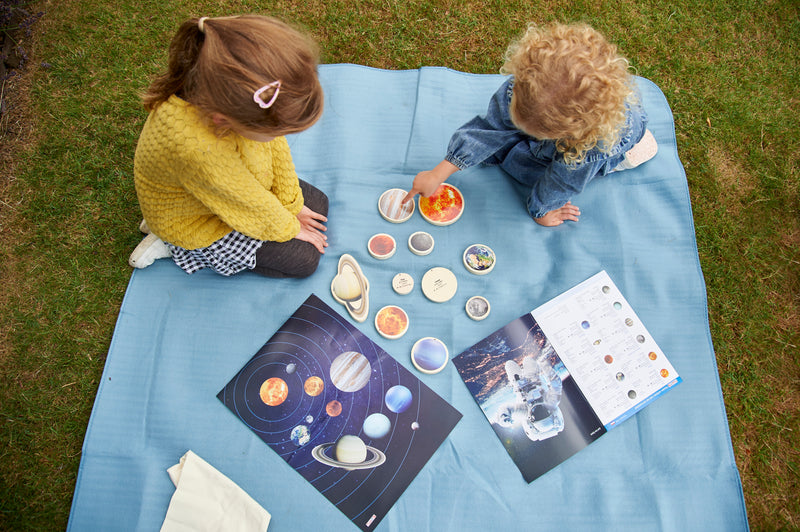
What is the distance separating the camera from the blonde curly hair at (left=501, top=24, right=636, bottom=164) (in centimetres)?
118

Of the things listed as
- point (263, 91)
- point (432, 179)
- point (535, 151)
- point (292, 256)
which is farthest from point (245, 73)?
point (535, 151)

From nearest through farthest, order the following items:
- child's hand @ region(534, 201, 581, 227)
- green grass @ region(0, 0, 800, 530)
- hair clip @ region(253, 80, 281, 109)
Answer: hair clip @ region(253, 80, 281, 109)
green grass @ region(0, 0, 800, 530)
child's hand @ region(534, 201, 581, 227)

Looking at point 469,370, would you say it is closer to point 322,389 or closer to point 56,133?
point 322,389

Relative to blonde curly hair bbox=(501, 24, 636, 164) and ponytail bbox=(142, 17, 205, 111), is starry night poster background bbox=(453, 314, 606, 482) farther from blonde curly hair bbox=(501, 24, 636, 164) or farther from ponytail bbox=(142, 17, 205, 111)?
ponytail bbox=(142, 17, 205, 111)

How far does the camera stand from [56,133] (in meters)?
1.99

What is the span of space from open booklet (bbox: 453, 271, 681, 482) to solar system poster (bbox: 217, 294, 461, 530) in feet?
0.64

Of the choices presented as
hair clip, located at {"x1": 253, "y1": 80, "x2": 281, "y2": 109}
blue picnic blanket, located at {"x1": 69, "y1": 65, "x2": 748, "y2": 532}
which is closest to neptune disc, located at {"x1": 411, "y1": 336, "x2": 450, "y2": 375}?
blue picnic blanket, located at {"x1": 69, "y1": 65, "x2": 748, "y2": 532}

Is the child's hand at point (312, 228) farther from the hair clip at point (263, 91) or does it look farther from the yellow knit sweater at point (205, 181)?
the hair clip at point (263, 91)

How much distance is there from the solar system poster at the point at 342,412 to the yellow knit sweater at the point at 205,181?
1.42 feet

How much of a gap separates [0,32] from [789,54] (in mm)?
3860

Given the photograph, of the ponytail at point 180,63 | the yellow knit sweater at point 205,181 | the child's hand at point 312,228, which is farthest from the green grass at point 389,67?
the ponytail at point 180,63

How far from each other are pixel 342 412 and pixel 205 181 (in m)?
0.87

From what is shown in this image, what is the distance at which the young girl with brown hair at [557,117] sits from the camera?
3.91 feet

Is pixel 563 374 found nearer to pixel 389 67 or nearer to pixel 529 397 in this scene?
pixel 529 397
